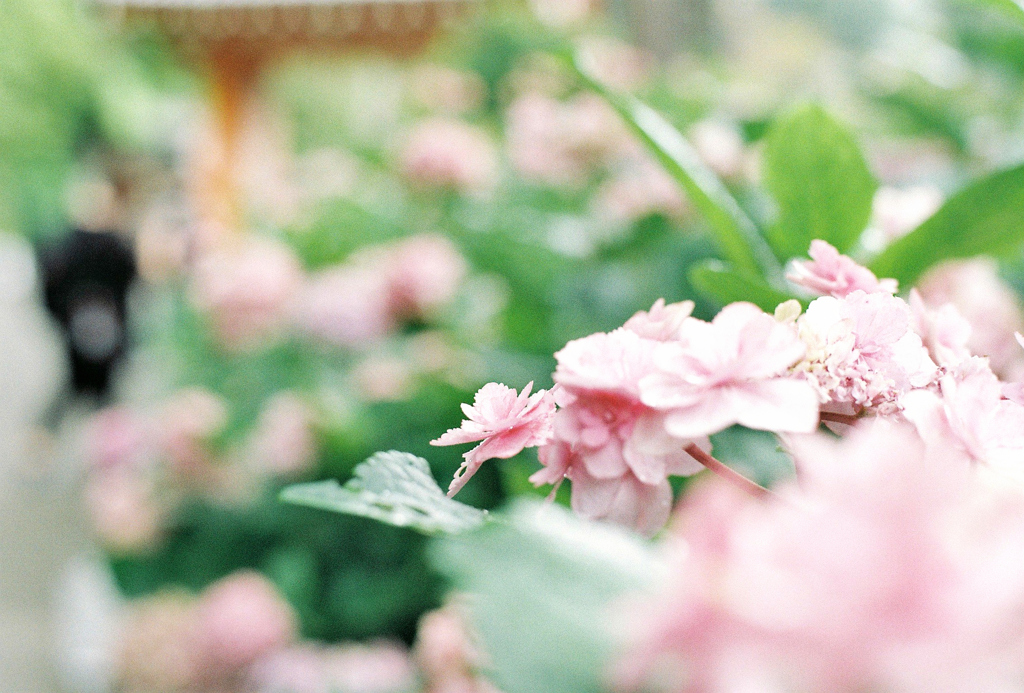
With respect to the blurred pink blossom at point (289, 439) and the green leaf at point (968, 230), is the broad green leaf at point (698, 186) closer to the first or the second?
the green leaf at point (968, 230)

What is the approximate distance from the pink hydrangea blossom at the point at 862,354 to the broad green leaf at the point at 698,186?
0.77ft

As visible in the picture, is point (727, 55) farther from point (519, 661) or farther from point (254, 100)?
point (519, 661)

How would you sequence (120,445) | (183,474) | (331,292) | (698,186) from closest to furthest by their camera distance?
(698,186) < (331,292) < (183,474) < (120,445)

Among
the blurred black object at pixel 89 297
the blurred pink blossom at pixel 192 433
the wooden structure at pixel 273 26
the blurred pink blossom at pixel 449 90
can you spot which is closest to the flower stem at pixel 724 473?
the blurred pink blossom at pixel 192 433

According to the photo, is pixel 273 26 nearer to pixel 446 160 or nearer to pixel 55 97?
pixel 446 160

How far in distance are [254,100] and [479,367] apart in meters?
2.37

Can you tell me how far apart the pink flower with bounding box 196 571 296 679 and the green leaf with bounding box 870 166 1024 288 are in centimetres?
114

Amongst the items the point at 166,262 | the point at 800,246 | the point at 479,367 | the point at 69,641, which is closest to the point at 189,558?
the point at 69,641

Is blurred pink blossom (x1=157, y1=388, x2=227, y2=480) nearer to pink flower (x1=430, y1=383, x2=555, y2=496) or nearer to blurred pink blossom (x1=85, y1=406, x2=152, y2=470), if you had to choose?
blurred pink blossom (x1=85, y1=406, x2=152, y2=470)

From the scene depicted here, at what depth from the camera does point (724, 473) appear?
0.24 m

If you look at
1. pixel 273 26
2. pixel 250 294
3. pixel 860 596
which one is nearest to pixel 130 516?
pixel 250 294

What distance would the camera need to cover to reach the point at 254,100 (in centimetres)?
310

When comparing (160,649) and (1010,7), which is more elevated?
(1010,7)

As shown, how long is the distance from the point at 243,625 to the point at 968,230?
1188mm
